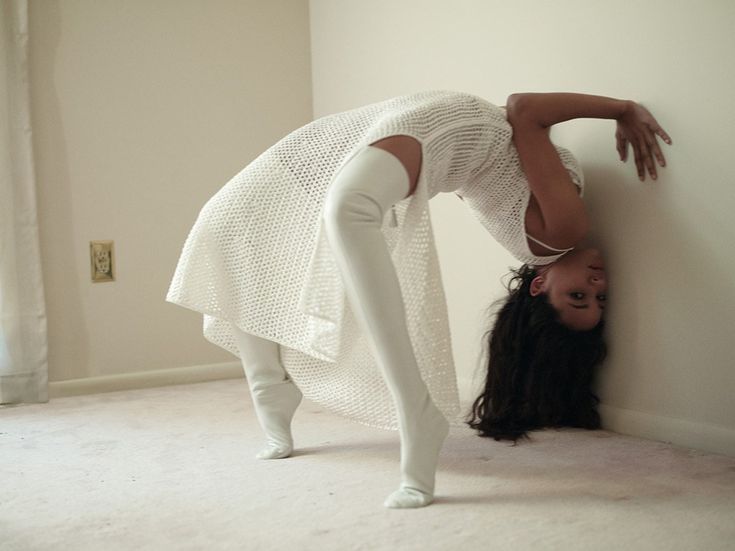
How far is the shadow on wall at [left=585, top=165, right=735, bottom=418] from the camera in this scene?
1.92 m

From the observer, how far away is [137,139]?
9.57ft

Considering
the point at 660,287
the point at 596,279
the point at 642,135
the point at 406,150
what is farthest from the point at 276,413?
the point at 642,135

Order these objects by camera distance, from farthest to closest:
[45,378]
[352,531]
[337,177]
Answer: [45,378] → [337,177] → [352,531]

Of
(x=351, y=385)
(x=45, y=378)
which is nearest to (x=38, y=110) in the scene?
(x=45, y=378)

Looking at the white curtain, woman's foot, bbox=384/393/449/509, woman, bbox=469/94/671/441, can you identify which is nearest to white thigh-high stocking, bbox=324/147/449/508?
woman's foot, bbox=384/393/449/509

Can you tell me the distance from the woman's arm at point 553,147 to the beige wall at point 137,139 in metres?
1.38

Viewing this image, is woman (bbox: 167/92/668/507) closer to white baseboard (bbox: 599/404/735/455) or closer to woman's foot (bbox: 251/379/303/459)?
woman's foot (bbox: 251/379/303/459)

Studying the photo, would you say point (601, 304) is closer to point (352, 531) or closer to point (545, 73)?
point (545, 73)

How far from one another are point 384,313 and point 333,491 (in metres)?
0.37

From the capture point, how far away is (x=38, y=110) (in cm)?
274

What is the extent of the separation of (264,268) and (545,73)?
36.8 inches

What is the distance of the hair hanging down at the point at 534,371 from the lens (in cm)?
211

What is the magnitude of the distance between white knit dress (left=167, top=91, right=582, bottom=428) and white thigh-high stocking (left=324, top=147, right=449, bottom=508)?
5.7 inches

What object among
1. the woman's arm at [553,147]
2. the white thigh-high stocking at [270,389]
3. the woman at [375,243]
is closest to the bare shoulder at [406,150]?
the woman at [375,243]
